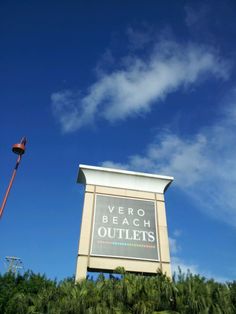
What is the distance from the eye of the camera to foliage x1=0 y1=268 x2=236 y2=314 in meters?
10.8

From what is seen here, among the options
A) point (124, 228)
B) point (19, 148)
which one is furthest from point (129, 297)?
point (19, 148)

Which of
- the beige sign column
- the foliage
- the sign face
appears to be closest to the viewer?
the foliage

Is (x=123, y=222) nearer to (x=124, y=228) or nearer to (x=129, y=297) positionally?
(x=124, y=228)

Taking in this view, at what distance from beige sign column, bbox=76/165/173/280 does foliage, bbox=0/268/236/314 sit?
1.18 m

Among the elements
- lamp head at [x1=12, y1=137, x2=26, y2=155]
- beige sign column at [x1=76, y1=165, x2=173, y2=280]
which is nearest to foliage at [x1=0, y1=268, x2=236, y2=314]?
beige sign column at [x1=76, y1=165, x2=173, y2=280]

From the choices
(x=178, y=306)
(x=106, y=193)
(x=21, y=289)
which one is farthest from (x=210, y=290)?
(x=21, y=289)

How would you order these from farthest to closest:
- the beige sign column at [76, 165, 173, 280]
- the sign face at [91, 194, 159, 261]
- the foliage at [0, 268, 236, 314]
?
the sign face at [91, 194, 159, 261]
the beige sign column at [76, 165, 173, 280]
the foliage at [0, 268, 236, 314]

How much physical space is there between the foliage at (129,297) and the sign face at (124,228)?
1.52 m

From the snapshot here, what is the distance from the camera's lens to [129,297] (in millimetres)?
11562

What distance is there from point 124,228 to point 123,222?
314 mm

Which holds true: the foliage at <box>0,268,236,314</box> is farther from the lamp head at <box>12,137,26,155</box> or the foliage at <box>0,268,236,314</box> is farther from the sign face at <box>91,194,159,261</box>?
the lamp head at <box>12,137,26,155</box>

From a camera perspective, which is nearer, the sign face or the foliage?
the foliage

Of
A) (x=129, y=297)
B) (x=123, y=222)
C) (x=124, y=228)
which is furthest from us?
(x=123, y=222)

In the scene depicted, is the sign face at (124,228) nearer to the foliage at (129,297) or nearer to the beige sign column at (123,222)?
the beige sign column at (123,222)
